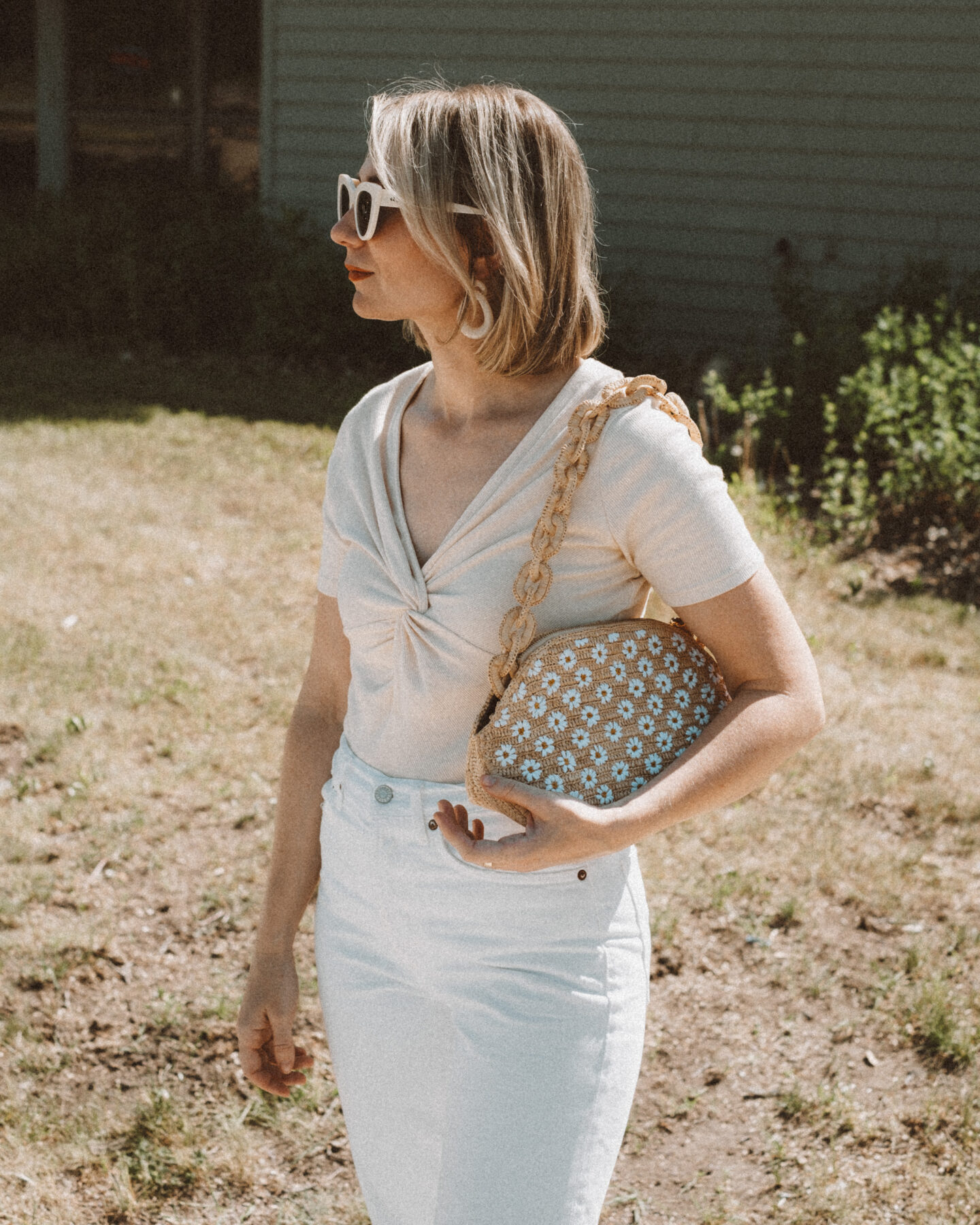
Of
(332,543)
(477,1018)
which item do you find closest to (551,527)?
(332,543)

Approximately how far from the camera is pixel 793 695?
144 centimetres

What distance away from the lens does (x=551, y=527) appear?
148 cm

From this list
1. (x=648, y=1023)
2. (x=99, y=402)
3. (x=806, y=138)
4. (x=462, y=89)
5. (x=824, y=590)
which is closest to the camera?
(x=462, y=89)

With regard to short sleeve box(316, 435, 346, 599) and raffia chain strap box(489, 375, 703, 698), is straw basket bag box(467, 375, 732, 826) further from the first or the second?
short sleeve box(316, 435, 346, 599)

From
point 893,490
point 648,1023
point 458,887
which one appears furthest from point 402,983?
point 893,490

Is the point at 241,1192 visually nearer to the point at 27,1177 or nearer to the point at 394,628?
the point at 27,1177

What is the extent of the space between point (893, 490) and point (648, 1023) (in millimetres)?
3850

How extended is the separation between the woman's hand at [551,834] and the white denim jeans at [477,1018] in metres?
0.13

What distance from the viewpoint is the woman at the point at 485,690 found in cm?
143

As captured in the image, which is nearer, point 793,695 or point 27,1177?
point 793,695

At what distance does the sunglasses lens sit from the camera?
158 cm

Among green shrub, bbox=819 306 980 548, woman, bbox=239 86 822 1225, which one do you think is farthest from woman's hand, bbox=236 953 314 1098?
green shrub, bbox=819 306 980 548

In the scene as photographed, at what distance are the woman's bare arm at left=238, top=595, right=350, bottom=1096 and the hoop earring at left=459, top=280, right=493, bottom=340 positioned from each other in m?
0.47

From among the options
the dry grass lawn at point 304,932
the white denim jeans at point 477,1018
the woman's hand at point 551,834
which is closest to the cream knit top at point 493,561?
the white denim jeans at point 477,1018
